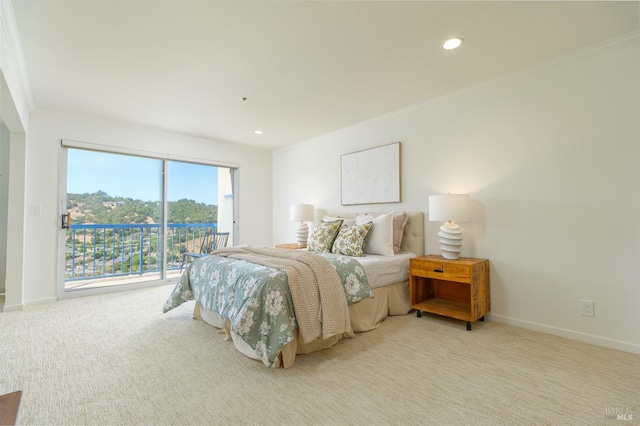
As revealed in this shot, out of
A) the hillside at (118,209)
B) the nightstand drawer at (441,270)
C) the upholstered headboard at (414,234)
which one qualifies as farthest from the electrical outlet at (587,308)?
the hillside at (118,209)

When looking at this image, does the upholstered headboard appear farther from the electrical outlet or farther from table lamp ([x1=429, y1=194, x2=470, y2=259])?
the electrical outlet

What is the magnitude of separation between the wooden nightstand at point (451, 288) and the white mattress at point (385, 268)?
14cm

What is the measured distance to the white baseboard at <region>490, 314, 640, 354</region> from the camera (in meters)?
2.21

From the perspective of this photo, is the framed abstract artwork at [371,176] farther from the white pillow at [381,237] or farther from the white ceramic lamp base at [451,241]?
the white ceramic lamp base at [451,241]

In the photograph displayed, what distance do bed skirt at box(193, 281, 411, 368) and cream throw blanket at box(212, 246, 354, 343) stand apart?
0.16 meters

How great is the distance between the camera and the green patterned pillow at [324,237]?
355 cm

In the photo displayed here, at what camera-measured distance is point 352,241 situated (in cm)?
331

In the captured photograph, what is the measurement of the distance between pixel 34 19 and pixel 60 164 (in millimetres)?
2347

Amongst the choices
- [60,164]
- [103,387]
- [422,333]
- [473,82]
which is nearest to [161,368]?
[103,387]

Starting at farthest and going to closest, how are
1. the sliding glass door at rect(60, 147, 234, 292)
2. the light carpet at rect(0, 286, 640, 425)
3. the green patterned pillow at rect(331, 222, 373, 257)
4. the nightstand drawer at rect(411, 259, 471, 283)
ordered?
the sliding glass door at rect(60, 147, 234, 292), the green patterned pillow at rect(331, 222, 373, 257), the nightstand drawer at rect(411, 259, 471, 283), the light carpet at rect(0, 286, 640, 425)

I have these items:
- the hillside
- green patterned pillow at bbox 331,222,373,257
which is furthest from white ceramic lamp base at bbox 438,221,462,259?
the hillside

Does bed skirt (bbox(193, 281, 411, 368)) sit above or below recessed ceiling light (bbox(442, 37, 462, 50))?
below

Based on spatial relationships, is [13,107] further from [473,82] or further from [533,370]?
[533,370]

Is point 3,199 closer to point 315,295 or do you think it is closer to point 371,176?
point 315,295
